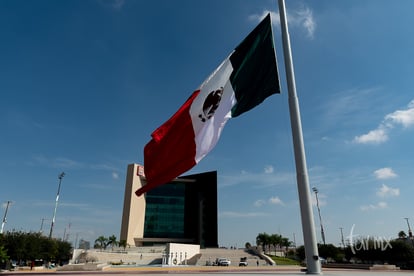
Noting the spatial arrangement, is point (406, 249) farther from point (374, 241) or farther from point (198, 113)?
point (198, 113)

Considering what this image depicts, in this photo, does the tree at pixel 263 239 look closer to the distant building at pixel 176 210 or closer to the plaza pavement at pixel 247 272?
the distant building at pixel 176 210

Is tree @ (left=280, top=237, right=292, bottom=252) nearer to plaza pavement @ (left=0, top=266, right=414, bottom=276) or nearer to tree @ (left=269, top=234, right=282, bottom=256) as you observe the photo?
tree @ (left=269, top=234, right=282, bottom=256)

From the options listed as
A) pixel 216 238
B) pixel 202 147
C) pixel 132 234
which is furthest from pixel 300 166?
pixel 216 238

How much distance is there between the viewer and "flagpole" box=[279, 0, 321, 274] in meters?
5.15

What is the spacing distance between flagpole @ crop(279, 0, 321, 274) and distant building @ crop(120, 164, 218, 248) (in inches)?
2828

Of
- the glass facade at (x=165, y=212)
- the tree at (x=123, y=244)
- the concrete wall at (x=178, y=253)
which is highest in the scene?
the glass facade at (x=165, y=212)

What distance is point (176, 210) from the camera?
3361 inches

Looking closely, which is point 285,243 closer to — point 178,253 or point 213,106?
point 178,253

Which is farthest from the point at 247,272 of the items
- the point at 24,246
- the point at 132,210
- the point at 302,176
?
the point at 132,210

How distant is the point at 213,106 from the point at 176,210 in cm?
8080

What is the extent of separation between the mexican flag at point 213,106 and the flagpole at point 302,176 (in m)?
1.19

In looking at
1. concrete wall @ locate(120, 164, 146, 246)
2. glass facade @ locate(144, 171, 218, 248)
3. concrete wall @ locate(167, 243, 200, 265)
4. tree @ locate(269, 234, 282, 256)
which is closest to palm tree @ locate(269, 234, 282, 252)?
tree @ locate(269, 234, 282, 256)

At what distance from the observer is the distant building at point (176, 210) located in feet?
246

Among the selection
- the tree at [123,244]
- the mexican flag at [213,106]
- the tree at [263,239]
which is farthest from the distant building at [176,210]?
the mexican flag at [213,106]
